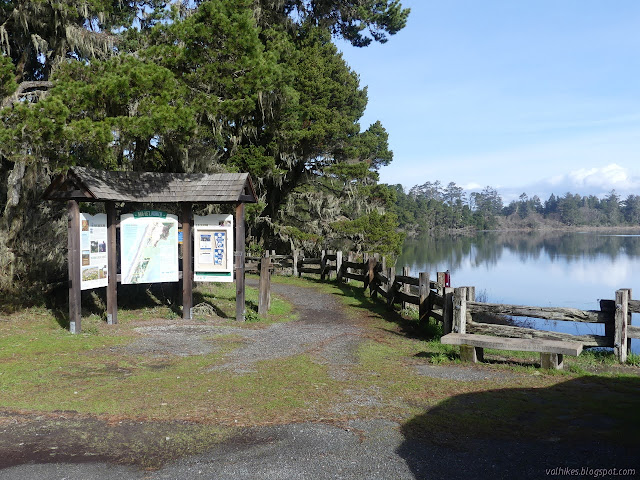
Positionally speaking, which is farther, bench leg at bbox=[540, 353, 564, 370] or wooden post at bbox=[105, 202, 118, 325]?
wooden post at bbox=[105, 202, 118, 325]

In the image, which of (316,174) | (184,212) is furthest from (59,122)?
(316,174)

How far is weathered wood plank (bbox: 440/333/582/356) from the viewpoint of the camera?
7832 mm

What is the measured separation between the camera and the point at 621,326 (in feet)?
27.7

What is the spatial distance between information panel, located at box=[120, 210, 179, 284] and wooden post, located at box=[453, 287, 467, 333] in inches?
251

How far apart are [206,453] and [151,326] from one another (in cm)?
717

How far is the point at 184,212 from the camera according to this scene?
12578mm

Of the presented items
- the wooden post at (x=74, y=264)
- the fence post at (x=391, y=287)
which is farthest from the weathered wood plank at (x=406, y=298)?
the wooden post at (x=74, y=264)

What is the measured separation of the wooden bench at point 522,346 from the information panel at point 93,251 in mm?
7285

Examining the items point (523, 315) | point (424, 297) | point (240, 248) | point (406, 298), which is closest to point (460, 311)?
point (523, 315)

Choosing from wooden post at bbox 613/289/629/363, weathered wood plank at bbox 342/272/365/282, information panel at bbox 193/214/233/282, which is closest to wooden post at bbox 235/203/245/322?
information panel at bbox 193/214/233/282

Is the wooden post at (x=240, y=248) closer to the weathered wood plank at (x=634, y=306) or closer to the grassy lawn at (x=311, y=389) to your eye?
the grassy lawn at (x=311, y=389)

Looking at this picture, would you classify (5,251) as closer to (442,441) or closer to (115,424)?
(115,424)

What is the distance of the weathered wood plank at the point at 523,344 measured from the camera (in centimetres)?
783

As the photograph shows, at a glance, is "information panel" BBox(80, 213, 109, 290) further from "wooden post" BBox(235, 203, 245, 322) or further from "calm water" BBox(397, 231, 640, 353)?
"calm water" BBox(397, 231, 640, 353)
